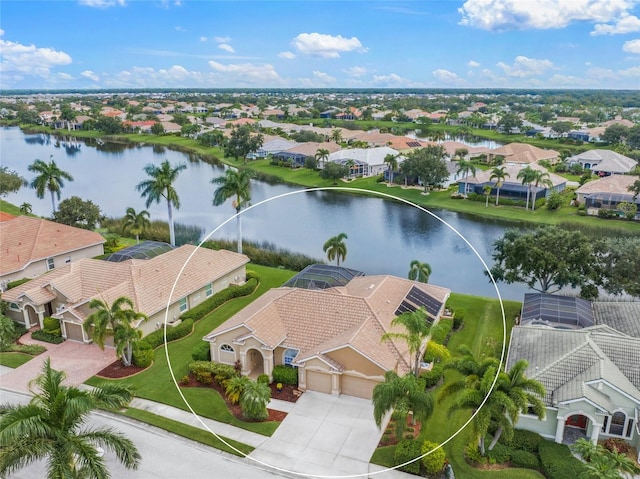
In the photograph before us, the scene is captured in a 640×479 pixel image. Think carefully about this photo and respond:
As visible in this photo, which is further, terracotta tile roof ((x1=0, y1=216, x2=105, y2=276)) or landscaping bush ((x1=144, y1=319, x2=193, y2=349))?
terracotta tile roof ((x1=0, y1=216, x2=105, y2=276))

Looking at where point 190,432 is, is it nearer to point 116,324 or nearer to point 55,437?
point 55,437

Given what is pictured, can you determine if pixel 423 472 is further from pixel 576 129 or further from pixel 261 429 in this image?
pixel 576 129

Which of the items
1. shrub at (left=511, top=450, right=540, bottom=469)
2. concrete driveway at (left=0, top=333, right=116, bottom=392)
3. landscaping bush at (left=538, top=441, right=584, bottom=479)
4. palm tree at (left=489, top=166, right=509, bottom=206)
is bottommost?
concrete driveway at (left=0, top=333, right=116, bottom=392)

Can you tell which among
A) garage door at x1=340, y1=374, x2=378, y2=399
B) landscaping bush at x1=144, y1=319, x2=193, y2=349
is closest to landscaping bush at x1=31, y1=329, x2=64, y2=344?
landscaping bush at x1=144, y1=319, x2=193, y2=349

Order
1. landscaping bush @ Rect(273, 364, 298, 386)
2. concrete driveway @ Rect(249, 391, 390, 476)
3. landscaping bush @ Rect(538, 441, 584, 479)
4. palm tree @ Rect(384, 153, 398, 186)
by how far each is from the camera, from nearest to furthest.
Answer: landscaping bush @ Rect(538, 441, 584, 479) → concrete driveway @ Rect(249, 391, 390, 476) → landscaping bush @ Rect(273, 364, 298, 386) → palm tree @ Rect(384, 153, 398, 186)

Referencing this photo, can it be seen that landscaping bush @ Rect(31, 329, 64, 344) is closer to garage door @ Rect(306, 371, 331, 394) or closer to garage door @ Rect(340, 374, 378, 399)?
garage door @ Rect(306, 371, 331, 394)

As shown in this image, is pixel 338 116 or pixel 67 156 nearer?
pixel 67 156

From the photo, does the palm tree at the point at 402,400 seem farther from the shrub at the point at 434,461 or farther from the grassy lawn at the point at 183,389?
the grassy lawn at the point at 183,389

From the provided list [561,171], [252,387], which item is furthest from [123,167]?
[252,387]
